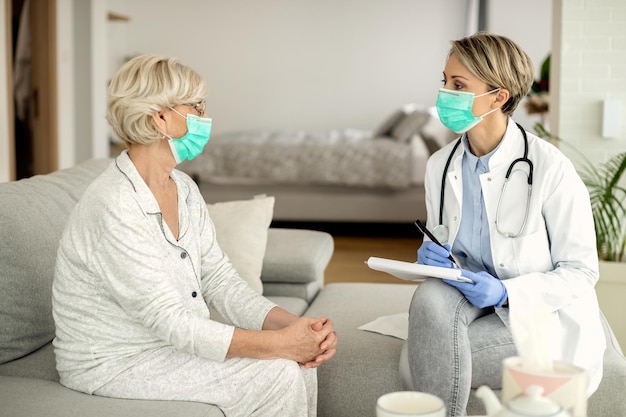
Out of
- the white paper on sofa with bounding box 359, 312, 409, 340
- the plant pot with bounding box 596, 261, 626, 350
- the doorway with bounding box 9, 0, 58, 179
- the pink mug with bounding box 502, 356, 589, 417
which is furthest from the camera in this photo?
the doorway with bounding box 9, 0, 58, 179

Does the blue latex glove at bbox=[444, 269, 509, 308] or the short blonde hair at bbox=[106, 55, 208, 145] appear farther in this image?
the blue latex glove at bbox=[444, 269, 509, 308]

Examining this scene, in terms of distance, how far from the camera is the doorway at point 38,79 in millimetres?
6375

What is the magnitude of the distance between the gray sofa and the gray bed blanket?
3811 millimetres

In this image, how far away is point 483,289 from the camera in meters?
2.00

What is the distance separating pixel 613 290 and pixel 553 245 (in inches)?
46.2

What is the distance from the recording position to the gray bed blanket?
6398 millimetres

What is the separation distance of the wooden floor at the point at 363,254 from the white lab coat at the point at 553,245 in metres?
2.78

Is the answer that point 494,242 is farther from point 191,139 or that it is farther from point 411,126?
point 411,126

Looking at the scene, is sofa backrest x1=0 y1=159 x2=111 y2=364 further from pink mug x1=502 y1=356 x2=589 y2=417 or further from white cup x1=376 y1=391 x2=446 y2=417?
pink mug x1=502 y1=356 x2=589 y2=417

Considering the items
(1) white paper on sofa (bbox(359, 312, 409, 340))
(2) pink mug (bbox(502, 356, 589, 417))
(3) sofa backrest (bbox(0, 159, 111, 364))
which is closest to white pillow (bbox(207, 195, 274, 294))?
(1) white paper on sofa (bbox(359, 312, 409, 340))

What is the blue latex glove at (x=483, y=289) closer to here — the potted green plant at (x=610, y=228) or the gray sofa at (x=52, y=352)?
the gray sofa at (x=52, y=352)

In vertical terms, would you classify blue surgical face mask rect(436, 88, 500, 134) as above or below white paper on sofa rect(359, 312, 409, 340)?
above

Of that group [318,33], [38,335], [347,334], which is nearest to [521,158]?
[347,334]

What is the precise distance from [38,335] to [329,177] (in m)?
4.45
